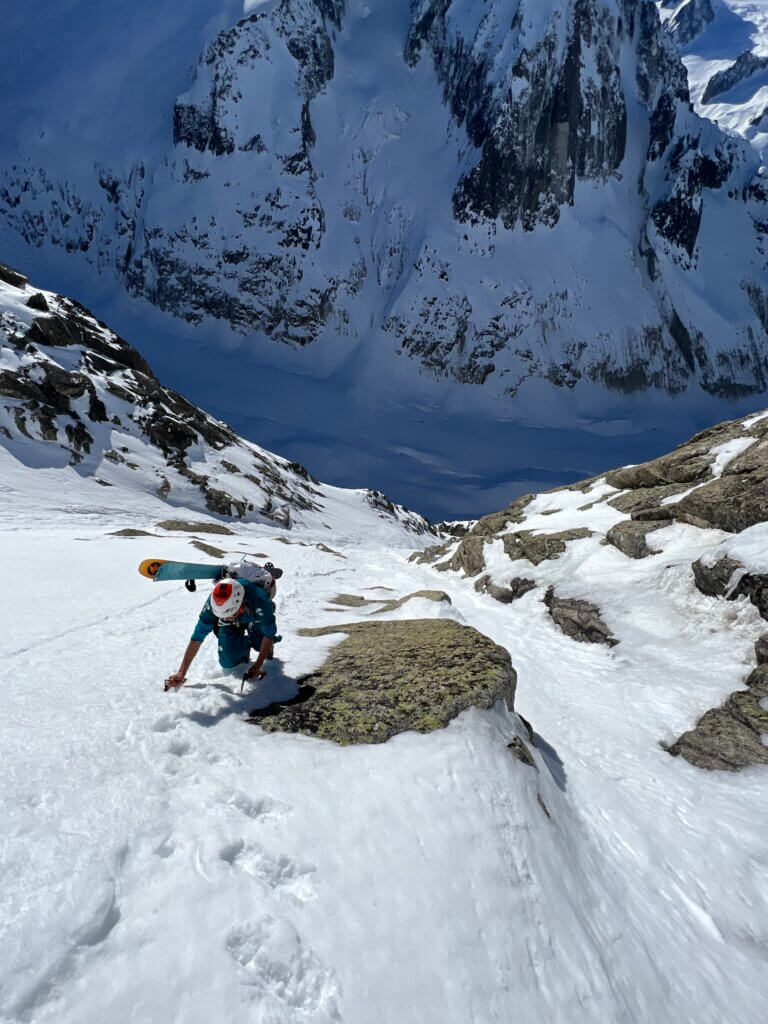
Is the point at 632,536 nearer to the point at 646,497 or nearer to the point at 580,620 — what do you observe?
the point at 646,497

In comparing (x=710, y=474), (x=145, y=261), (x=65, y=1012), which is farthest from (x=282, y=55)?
(x=65, y=1012)

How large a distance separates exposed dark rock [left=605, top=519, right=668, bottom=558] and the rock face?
254 inches

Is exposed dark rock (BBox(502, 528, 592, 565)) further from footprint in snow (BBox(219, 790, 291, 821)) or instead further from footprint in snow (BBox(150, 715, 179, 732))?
footprint in snow (BBox(219, 790, 291, 821))

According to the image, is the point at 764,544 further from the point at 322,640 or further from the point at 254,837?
the point at 254,837

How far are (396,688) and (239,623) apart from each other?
203 centimetres

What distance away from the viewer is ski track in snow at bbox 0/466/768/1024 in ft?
7.93

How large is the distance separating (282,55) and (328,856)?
783 ft

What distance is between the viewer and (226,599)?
5594 millimetres

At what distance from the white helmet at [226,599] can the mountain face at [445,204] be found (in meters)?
A: 191

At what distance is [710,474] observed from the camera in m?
16.9

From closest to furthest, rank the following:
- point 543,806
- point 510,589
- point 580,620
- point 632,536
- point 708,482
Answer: point 543,806
point 580,620
point 632,536
point 708,482
point 510,589

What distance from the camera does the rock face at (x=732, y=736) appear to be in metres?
7.03

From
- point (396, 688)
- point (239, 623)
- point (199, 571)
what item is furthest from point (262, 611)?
point (396, 688)

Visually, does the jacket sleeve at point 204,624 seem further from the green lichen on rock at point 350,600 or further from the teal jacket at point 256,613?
the green lichen on rock at point 350,600
